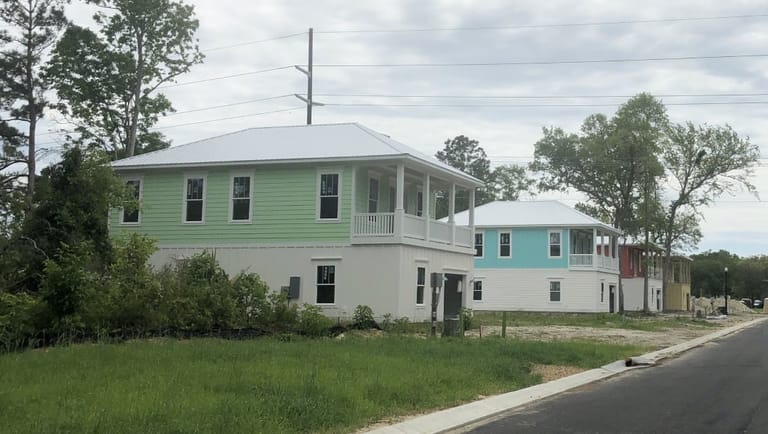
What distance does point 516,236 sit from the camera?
5091 cm

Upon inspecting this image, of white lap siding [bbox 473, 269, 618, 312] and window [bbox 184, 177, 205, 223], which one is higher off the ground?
window [bbox 184, 177, 205, 223]

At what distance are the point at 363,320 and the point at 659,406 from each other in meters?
12.8

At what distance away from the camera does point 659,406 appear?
12.0m

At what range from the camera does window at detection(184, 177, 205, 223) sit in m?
29.9

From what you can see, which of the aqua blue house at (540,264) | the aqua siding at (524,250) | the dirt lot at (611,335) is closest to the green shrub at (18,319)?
the dirt lot at (611,335)

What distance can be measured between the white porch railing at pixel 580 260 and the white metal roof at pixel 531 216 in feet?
6.61

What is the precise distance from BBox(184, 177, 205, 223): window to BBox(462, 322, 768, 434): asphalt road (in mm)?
17931

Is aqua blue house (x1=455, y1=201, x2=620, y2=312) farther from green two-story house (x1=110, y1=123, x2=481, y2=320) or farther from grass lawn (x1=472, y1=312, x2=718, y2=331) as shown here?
green two-story house (x1=110, y1=123, x2=481, y2=320)

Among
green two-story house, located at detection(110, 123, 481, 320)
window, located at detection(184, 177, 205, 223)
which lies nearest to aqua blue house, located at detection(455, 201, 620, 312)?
green two-story house, located at detection(110, 123, 481, 320)

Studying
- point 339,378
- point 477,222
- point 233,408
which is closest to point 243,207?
point 339,378

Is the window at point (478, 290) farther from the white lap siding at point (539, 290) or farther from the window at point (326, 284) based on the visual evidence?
the window at point (326, 284)

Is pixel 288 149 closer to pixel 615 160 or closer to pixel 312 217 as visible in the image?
pixel 312 217

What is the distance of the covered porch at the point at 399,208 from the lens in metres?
27.2

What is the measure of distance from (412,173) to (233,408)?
21.9 meters
